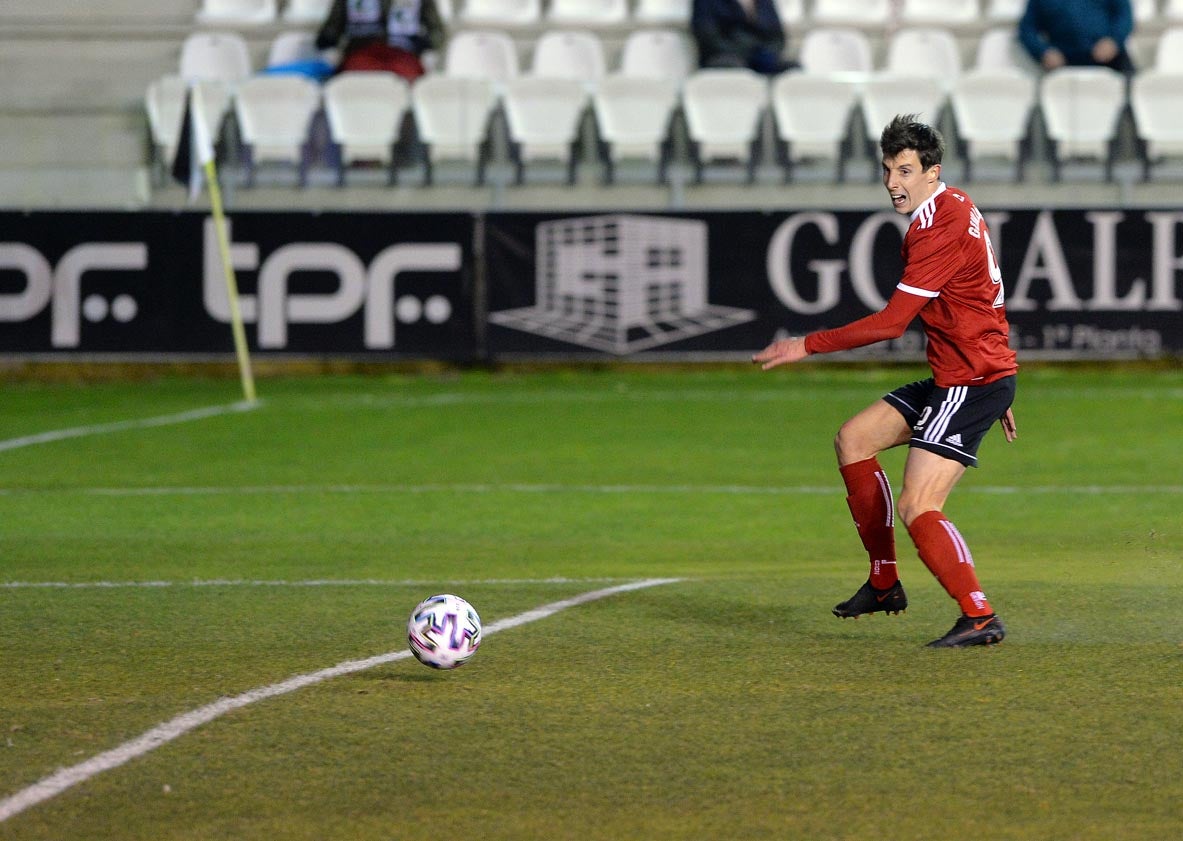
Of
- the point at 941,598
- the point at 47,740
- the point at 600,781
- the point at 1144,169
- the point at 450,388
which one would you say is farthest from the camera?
the point at 1144,169

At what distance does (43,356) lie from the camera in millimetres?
17719

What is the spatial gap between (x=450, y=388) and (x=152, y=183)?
5.05 metres

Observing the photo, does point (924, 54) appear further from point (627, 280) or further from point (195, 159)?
point (195, 159)

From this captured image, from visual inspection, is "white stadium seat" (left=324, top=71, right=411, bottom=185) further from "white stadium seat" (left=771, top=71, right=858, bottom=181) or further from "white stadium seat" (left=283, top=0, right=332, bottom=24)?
"white stadium seat" (left=771, top=71, right=858, bottom=181)

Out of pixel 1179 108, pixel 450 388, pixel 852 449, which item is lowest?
pixel 450 388

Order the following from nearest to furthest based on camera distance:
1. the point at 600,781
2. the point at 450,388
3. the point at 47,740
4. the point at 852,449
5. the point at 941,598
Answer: the point at 600,781 → the point at 47,740 → the point at 852,449 → the point at 941,598 → the point at 450,388

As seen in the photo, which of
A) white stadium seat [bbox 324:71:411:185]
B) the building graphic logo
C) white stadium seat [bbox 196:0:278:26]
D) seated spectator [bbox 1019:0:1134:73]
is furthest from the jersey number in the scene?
white stadium seat [bbox 196:0:278:26]

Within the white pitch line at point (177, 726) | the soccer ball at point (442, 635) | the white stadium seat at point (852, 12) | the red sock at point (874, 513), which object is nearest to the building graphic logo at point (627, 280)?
the white stadium seat at point (852, 12)

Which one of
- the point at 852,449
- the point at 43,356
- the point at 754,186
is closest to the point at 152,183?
the point at 43,356

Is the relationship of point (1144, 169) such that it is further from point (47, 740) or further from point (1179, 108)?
point (47, 740)

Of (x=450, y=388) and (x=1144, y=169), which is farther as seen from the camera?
(x=1144, y=169)

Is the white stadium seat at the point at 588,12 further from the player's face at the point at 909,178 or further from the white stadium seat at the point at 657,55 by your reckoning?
the player's face at the point at 909,178

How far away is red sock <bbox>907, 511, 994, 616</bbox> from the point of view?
600 cm

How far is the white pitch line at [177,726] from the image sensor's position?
4434 mm
